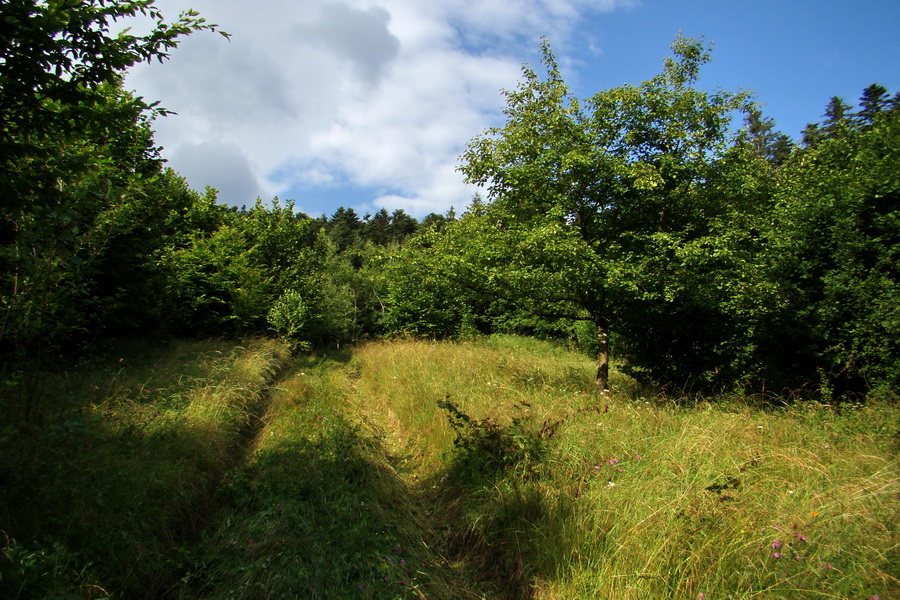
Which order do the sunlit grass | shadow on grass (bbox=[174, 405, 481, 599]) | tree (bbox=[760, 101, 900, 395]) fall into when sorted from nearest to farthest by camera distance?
the sunlit grass, shadow on grass (bbox=[174, 405, 481, 599]), tree (bbox=[760, 101, 900, 395])

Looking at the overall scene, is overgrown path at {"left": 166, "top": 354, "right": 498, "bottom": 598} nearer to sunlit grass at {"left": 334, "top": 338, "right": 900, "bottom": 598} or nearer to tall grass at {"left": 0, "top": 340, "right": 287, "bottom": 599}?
tall grass at {"left": 0, "top": 340, "right": 287, "bottom": 599}

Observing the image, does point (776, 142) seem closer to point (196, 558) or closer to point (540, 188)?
point (540, 188)

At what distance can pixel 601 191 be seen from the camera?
7691 mm

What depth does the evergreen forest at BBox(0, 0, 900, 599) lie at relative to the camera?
111 inches

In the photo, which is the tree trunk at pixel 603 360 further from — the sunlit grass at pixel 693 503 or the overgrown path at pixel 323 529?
the overgrown path at pixel 323 529

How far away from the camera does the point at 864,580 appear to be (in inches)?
101

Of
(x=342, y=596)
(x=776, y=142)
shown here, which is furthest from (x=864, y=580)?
(x=776, y=142)

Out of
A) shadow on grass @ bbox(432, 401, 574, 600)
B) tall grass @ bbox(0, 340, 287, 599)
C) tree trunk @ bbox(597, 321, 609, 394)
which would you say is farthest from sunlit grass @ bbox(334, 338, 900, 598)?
tall grass @ bbox(0, 340, 287, 599)

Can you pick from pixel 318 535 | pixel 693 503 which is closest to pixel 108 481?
pixel 318 535

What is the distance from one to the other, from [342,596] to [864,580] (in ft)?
11.3

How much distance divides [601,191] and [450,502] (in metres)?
5.87

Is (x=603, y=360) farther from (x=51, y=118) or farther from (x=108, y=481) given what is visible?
(x=51, y=118)

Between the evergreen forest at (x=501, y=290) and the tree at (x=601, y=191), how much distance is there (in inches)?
1.8

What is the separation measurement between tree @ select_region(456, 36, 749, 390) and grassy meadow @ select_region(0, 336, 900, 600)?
85.7 inches
